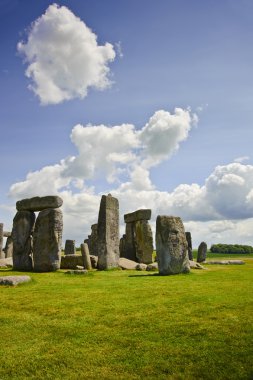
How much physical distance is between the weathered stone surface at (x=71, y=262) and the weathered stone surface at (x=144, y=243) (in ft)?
25.6

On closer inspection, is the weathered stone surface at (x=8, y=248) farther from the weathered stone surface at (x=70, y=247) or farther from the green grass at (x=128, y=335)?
the green grass at (x=128, y=335)

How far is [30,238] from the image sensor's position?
68.0 feet

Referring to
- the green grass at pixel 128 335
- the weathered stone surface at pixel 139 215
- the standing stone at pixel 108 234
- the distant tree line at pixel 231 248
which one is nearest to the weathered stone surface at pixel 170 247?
the standing stone at pixel 108 234

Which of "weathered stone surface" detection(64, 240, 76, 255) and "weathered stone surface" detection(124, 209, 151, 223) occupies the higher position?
"weathered stone surface" detection(124, 209, 151, 223)

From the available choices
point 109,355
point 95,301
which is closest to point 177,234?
point 95,301

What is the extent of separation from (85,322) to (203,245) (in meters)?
28.2

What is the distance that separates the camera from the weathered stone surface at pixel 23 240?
20469 millimetres

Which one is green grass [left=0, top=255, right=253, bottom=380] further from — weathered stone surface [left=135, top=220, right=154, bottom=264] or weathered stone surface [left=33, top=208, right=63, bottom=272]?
weathered stone surface [left=135, top=220, right=154, bottom=264]

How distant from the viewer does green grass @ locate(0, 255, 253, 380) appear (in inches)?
217

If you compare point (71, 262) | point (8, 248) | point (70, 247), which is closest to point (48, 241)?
point (71, 262)

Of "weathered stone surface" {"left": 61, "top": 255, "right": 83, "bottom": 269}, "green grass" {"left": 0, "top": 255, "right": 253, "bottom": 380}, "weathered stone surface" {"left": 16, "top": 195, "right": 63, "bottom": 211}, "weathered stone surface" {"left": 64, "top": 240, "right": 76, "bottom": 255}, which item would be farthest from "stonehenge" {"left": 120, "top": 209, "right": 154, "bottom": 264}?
"green grass" {"left": 0, "top": 255, "right": 253, "bottom": 380}

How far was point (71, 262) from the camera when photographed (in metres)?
22.2

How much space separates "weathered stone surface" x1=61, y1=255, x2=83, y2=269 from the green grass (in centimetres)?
1125

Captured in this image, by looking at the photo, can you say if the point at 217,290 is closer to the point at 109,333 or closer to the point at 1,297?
the point at 109,333
